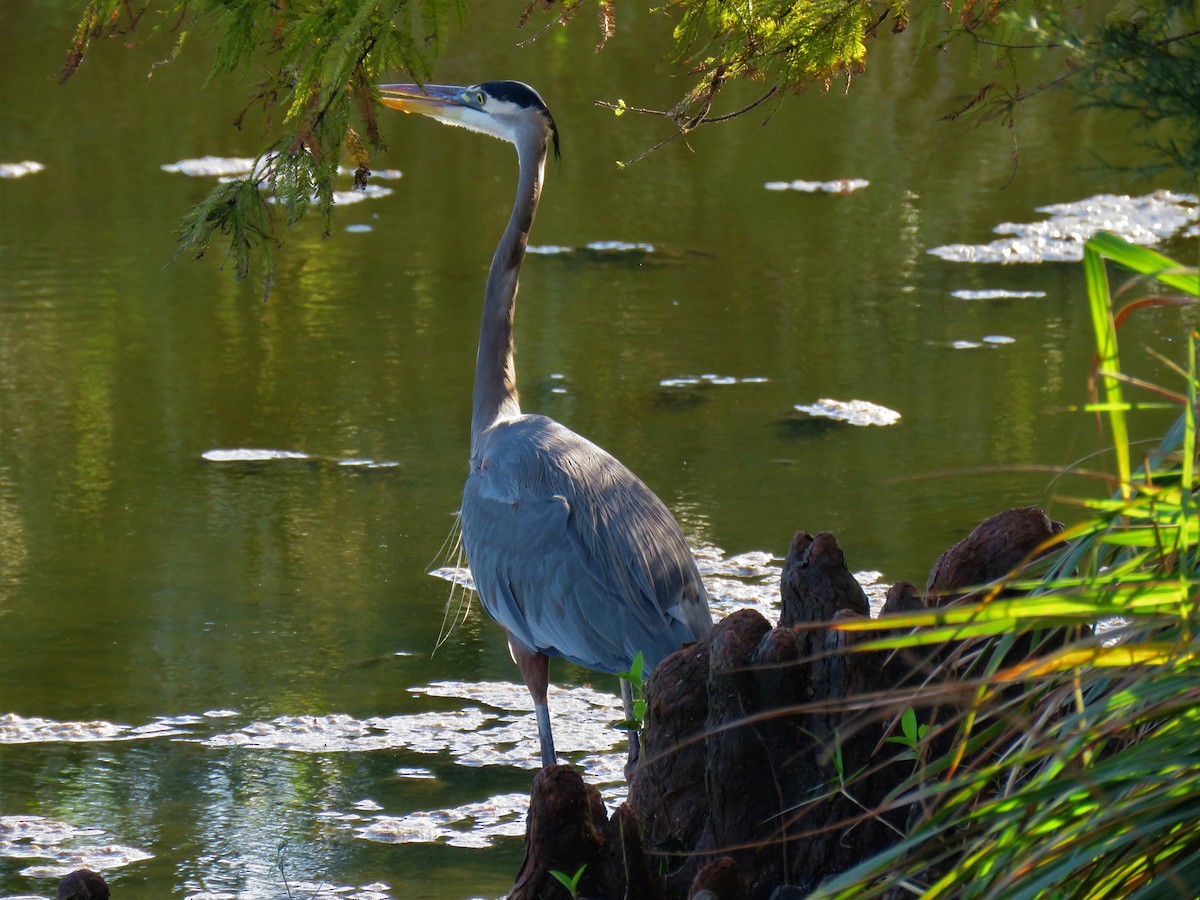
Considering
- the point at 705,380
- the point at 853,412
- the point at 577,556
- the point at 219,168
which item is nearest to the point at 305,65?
the point at 577,556

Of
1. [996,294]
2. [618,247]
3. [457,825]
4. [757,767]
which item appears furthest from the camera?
[618,247]

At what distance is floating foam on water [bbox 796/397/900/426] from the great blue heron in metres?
2.81

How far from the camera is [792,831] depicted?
9.39ft

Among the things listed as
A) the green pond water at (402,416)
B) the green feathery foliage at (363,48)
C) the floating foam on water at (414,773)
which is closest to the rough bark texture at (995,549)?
the green pond water at (402,416)

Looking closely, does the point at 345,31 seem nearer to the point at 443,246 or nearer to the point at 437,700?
the point at 437,700

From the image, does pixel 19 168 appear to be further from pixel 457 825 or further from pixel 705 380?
pixel 457 825

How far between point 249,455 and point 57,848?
3.05m

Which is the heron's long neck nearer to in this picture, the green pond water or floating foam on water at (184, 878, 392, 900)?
the green pond water

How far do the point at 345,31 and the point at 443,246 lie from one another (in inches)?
258

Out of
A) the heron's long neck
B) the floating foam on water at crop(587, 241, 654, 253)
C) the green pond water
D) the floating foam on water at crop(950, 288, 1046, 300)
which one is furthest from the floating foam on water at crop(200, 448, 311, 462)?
the floating foam on water at crop(950, 288, 1046, 300)

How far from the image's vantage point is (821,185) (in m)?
11.7

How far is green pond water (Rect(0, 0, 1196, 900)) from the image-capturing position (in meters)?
4.25

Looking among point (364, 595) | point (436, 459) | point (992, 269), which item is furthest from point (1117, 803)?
point (992, 269)

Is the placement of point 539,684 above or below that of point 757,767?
below
